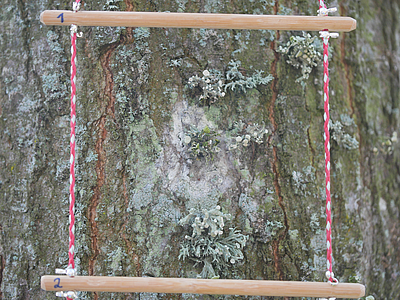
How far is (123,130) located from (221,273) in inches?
40.2

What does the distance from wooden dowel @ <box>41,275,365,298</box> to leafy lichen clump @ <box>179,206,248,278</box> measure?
0.54 feet

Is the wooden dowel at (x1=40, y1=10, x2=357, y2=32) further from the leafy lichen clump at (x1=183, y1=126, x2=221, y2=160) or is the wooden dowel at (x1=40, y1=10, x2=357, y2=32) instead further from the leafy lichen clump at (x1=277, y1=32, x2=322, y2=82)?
the leafy lichen clump at (x1=183, y1=126, x2=221, y2=160)

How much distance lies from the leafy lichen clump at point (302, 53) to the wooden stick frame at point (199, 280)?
18 centimetres

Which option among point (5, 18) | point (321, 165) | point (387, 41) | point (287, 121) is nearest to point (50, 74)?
point (5, 18)

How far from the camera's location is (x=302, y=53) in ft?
5.63

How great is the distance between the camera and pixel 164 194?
1.61 metres

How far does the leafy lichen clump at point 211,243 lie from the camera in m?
1.54

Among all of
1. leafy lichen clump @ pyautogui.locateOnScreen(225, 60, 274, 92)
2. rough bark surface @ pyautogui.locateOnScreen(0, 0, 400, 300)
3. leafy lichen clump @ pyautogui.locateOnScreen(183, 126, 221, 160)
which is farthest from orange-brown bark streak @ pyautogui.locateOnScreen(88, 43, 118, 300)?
leafy lichen clump @ pyautogui.locateOnScreen(225, 60, 274, 92)

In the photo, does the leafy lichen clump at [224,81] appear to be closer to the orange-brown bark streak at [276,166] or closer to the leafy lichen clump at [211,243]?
the orange-brown bark streak at [276,166]

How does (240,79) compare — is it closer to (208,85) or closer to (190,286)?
(208,85)

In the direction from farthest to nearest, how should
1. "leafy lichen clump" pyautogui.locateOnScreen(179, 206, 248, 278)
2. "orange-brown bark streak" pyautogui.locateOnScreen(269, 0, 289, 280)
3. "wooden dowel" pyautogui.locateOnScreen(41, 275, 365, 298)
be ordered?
"orange-brown bark streak" pyautogui.locateOnScreen(269, 0, 289, 280) → "leafy lichen clump" pyautogui.locateOnScreen(179, 206, 248, 278) → "wooden dowel" pyautogui.locateOnScreen(41, 275, 365, 298)

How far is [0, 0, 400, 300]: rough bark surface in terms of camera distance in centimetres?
161

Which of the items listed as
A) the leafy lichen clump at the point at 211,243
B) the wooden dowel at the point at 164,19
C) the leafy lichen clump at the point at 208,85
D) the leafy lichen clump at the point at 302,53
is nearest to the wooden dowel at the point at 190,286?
the leafy lichen clump at the point at 211,243

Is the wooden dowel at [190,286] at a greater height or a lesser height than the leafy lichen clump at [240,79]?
lesser
